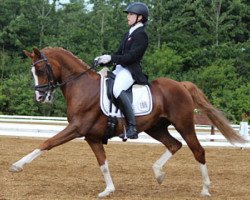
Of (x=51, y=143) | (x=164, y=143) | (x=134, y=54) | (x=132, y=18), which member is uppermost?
(x=132, y=18)

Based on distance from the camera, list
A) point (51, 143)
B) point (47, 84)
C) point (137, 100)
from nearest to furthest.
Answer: point (51, 143) < point (47, 84) < point (137, 100)

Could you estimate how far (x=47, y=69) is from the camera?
7.71 meters

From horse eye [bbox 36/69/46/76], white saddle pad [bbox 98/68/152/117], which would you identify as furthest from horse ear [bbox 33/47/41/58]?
white saddle pad [bbox 98/68/152/117]

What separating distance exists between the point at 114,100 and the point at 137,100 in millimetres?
386

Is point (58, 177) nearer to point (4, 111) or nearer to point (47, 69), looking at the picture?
point (47, 69)

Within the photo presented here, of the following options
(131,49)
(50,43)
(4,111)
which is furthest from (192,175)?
(50,43)

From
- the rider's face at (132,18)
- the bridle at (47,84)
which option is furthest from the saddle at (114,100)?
the rider's face at (132,18)

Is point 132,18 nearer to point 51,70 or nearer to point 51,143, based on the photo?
point 51,70

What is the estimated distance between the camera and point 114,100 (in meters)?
7.75

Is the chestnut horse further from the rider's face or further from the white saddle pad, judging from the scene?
the rider's face

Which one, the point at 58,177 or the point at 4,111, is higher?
the point at 58,177

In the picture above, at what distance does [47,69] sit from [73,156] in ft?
17.6

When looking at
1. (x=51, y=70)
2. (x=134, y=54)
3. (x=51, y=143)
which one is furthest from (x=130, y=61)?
(x=51, y=143)

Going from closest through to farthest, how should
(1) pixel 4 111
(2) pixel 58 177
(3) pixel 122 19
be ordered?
(2) pixel 58 177 < (1) pixel 4 111 < (3) pixel 122 19
